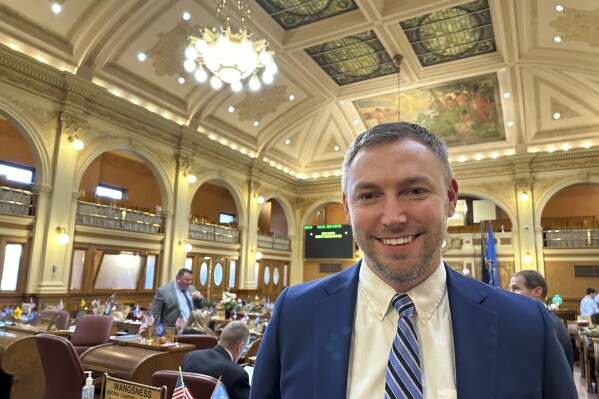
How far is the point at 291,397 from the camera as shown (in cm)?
92

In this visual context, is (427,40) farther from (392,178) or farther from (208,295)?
(392,178)

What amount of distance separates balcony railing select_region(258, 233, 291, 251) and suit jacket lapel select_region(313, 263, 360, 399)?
16.0 m

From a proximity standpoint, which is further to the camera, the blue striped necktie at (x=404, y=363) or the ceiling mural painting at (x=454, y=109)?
the ceiling mural painting at (x=454, y=109)

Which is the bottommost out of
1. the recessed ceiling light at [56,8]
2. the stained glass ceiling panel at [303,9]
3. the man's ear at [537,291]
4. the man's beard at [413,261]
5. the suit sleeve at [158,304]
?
the suit sleeve at [158,304]

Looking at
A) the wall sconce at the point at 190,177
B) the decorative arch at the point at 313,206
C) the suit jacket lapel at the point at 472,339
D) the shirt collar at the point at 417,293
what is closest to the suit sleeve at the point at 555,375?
the suit jacket lapel at the point at 472,339

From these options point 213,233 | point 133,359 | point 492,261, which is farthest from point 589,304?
point 133,359

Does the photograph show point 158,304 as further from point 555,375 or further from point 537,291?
point 555,375

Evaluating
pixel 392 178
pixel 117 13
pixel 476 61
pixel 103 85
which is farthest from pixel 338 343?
pixel 476 61

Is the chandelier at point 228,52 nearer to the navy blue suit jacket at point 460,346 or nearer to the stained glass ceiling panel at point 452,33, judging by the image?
the stained glass ceiling panel at point 452,33

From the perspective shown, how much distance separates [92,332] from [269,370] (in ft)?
19.7

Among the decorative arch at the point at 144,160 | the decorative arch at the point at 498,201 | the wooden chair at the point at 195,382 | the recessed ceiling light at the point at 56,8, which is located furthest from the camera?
the decorative arch at the point at 498,201

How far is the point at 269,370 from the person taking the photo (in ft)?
3.31

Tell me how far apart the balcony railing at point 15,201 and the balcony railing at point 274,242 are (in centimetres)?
890

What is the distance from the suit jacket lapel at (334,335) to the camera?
0.89 m
